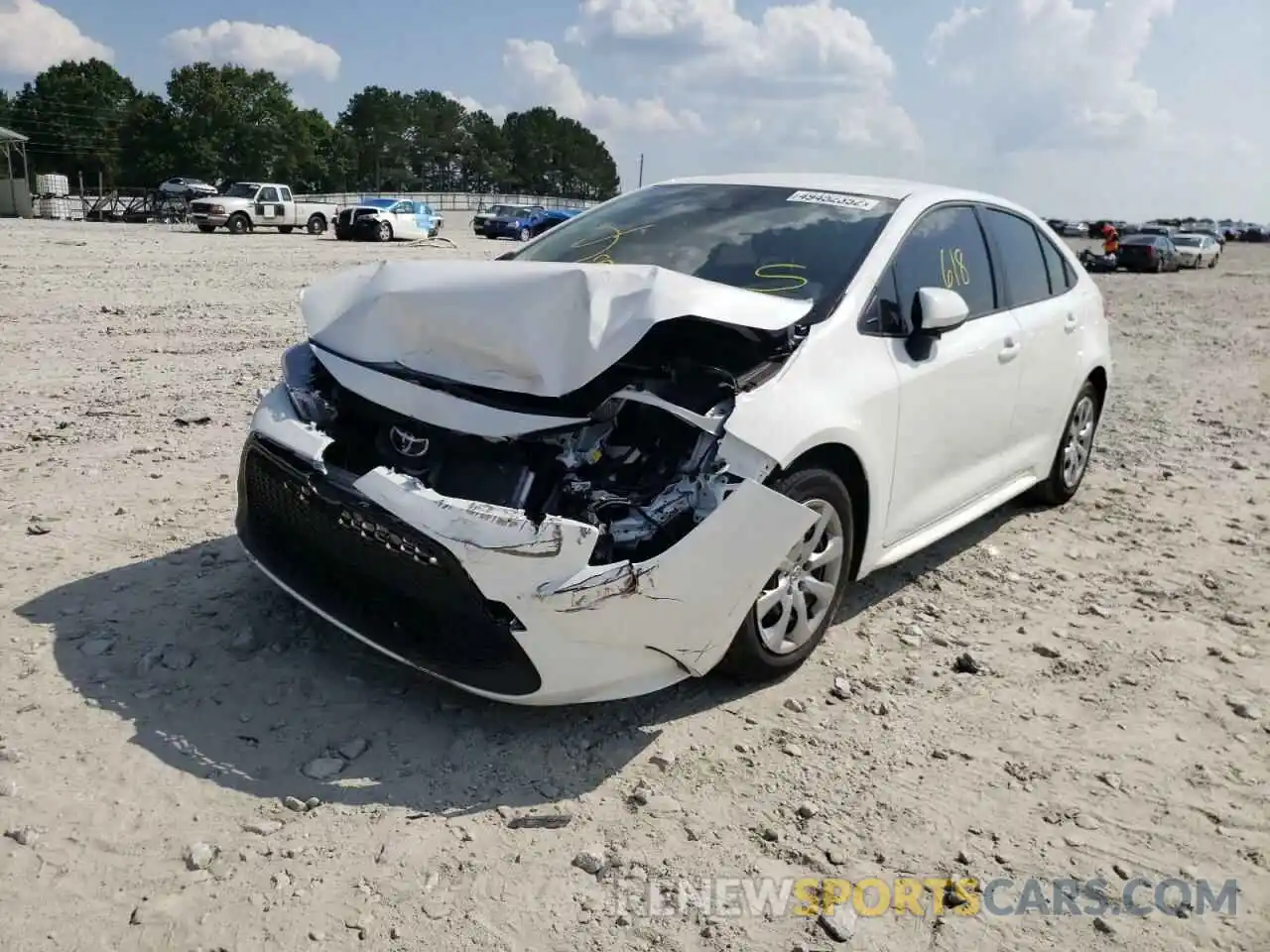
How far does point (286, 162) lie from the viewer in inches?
3162

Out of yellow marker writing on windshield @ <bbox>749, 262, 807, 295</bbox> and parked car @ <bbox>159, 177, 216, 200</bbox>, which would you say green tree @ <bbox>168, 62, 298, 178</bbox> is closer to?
parked car @ <bbox>159, 177, 216, 200</bbox>

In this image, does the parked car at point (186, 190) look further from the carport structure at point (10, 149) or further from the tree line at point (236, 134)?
the tree line at point (236, 134)

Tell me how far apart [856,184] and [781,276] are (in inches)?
37.8

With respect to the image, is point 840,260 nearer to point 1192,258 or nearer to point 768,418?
point 768,418

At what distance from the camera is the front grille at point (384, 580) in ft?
9.45

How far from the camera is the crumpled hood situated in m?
3.15

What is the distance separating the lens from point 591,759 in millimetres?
3088

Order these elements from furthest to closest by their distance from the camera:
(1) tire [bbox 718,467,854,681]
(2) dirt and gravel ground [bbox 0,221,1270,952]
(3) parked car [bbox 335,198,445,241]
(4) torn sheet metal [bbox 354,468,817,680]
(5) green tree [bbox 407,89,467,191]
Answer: (5) green tree [bbox 407,89,467,191], (3) parked car [bbox 335,198,445,241], (1) tire [bbox 718,467,854,681], (4) torn sheet metal [bbox 354,468,817,680], (2) dirt and gravel ground [bbox 0,221,1270,952]

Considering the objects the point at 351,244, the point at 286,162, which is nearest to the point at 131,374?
the point at 351,244

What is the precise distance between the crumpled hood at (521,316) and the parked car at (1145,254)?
3509 centimetres

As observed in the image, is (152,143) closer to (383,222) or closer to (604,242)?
(383,222)

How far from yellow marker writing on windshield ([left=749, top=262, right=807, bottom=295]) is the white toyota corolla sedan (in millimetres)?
15

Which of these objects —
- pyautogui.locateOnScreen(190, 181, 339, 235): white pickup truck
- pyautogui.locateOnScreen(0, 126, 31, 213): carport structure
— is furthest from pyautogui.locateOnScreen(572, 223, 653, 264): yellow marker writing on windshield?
pyautogui.locateOnScreen(0, 126, 31, 213): carport structure

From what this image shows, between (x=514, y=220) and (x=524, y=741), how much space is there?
1534 inches
